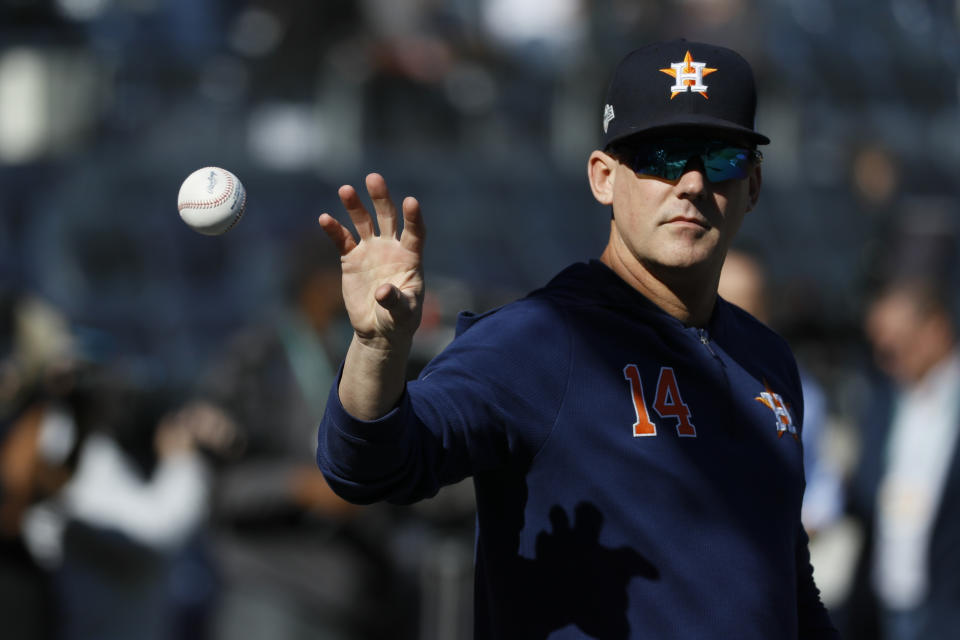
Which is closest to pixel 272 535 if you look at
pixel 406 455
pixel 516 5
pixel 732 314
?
pixel 732 314

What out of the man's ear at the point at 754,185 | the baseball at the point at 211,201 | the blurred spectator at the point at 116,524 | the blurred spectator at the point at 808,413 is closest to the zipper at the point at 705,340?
the man's ear at the point at 754,185

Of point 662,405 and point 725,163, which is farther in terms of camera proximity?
point 725,163

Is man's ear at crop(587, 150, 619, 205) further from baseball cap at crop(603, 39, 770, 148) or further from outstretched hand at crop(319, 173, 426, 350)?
outstretched hand at crop(319, 173, 426, 350)

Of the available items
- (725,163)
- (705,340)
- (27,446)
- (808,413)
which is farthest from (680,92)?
(27,446)

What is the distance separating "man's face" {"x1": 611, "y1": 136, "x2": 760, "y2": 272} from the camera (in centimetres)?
251

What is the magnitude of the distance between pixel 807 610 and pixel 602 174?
2.95 ft

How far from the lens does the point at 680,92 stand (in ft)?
8.14

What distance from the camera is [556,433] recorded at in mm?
2330

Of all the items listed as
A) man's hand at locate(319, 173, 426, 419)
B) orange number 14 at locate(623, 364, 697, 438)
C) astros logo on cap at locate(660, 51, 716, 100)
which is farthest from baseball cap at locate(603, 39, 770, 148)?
man's hand at locate(319, 173, 426, 419)

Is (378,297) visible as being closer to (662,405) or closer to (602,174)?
(662,405)

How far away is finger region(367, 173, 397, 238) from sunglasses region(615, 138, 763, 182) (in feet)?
1.74

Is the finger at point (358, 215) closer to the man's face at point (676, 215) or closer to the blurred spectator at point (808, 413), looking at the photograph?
the man's face at point (676, 215)

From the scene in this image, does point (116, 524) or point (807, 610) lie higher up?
point (116, 524)

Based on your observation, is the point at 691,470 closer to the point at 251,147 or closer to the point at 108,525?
the point at 108,525
